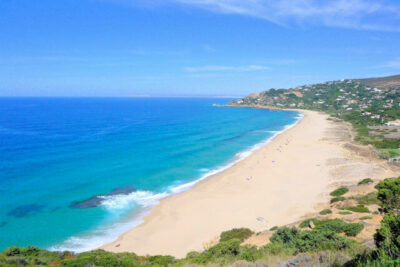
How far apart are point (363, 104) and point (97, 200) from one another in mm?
121657

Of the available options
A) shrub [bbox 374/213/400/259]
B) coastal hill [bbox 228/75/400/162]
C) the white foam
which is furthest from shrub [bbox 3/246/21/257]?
coastal hill [bbox 228/75/400/162]

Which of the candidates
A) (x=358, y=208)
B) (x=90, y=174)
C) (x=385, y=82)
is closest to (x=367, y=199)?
(x=358, y=208)

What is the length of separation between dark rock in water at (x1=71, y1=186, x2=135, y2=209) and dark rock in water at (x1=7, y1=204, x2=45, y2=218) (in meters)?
2.97

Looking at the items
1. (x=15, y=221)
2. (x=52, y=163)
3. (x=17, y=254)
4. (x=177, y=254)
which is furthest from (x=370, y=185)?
(x=52, y=163)

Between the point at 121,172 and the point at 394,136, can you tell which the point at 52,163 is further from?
the point at 394,136

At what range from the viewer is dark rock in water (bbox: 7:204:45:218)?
68.6ft

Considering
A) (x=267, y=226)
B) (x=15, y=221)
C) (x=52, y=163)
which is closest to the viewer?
(x=267, y=226)

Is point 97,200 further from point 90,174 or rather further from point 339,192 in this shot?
point 339,192

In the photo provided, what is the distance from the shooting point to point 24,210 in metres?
21.6

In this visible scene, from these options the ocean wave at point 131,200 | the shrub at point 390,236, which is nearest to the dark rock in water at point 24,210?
the ocean wave at point 131,200

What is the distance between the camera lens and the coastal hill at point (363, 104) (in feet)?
149

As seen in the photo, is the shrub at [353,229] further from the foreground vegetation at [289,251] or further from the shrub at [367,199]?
the shrub at [367,199]

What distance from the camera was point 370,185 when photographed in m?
21.4

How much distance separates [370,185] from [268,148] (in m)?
23.3
